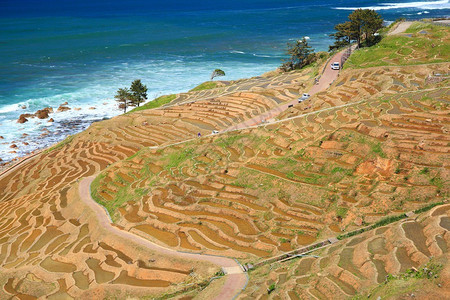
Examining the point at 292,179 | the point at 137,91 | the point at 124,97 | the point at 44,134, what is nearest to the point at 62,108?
the point at 44,134

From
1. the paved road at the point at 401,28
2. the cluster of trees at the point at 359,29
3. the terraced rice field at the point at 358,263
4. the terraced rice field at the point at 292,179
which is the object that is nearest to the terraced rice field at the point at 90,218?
the terraced rice field at the point at 292,179

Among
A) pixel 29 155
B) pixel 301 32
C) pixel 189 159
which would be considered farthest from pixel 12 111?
pixel 301 32

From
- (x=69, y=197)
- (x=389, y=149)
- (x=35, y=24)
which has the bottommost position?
(x=69, y=197)

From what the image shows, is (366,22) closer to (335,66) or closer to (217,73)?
(335,66)

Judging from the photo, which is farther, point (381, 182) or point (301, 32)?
point (301, 32)

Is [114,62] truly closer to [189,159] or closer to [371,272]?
[189,159]

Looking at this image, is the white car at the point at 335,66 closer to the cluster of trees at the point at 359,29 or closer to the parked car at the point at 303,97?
the cluster of trees at the point at 359,29
